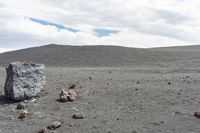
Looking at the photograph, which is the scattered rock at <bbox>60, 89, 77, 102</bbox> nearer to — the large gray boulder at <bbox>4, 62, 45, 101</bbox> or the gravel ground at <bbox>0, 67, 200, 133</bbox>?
the gravel ground at <bbox>0, 67, 200, 133</bbox>

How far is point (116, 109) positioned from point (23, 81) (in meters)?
3.08

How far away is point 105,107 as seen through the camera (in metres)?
11.9

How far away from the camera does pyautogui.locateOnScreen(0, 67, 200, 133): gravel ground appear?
410 inches

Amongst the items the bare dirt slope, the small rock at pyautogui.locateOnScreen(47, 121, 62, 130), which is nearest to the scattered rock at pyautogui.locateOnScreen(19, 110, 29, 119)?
the small rock at pyautogui.locateOnScreen(47, 121, 62, 130)

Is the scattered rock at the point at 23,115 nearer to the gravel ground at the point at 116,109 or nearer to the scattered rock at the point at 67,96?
the gravel ground at the point at 116,109

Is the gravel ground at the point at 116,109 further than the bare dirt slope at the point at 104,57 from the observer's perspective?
No

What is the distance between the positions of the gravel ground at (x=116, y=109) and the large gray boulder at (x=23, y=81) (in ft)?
0.97

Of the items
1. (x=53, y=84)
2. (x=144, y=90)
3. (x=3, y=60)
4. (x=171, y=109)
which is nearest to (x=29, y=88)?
(x=53, y=84)

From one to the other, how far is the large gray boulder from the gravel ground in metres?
0.29

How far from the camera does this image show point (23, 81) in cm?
1334

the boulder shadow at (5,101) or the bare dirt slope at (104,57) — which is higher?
the bare dirt slope at (104,57)

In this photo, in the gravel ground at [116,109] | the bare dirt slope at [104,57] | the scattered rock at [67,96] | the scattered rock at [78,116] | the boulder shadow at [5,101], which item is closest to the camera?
the gravel ground at [116,109]

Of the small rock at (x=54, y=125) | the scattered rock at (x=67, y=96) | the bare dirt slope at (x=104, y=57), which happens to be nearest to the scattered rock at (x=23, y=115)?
the small rock at (x=54, y=125)

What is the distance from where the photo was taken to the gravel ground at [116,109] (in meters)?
10.4
